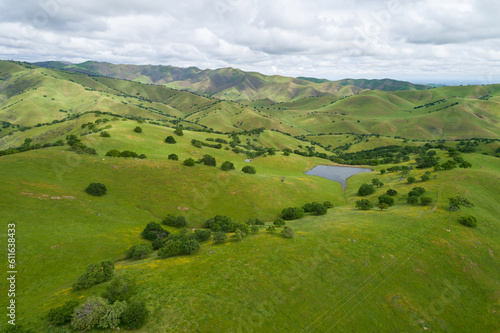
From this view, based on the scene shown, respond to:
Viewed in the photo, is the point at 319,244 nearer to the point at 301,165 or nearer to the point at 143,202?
the point at 143,202

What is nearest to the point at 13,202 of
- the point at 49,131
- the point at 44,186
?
the point at 44,186

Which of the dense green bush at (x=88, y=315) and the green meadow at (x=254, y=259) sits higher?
the dense green bush at (x=88, y=315)

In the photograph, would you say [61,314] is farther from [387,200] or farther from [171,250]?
[387,200]

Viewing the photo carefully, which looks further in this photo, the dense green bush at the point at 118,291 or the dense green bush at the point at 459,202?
the dense green bush at the point at 459,202

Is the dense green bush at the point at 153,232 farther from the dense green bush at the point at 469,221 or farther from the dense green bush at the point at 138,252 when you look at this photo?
the dense green bush at the point at 469,221

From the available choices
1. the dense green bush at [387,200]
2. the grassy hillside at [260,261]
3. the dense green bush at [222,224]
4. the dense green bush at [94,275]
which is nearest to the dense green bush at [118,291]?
the grassy hillside at [260,261]

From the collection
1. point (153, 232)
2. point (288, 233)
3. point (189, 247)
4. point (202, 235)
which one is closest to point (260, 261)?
point (288, 233)
